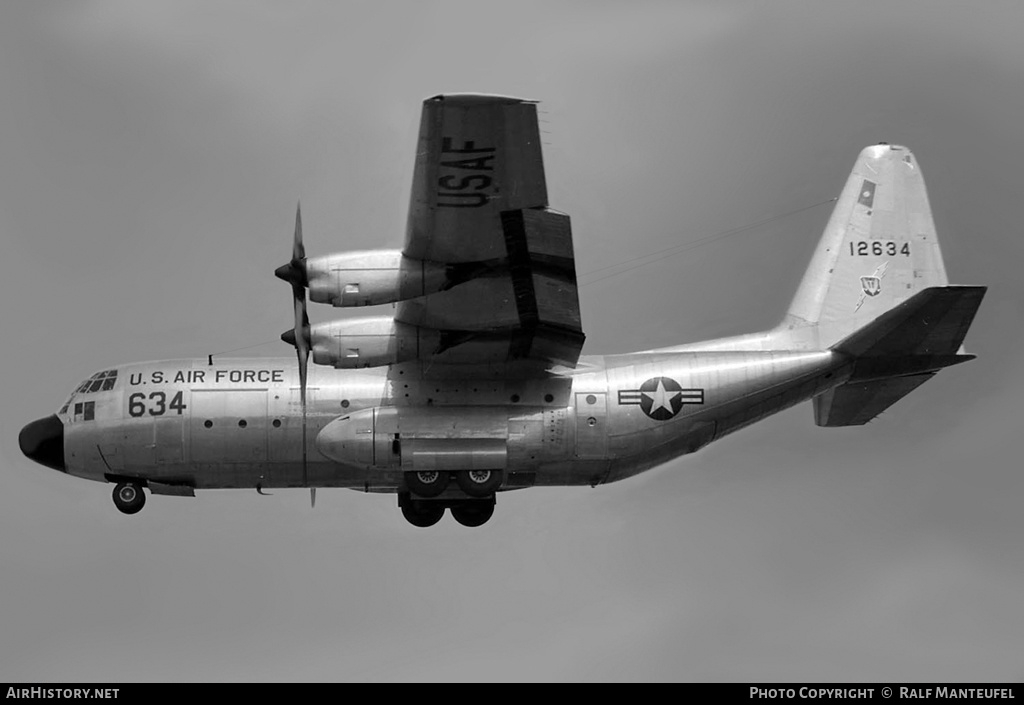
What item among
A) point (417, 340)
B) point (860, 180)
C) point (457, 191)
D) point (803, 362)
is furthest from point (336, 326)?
point (860, 180)

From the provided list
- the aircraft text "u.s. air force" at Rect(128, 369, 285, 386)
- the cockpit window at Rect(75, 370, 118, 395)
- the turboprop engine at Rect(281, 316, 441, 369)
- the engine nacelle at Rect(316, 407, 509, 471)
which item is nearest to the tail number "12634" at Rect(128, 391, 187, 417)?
the aircraft text "u.s. air force" at Rect(128, 369, 285, 386)

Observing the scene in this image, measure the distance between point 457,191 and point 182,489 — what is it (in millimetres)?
7473

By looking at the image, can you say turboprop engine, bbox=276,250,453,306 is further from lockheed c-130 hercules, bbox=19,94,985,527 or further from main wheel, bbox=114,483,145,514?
main wheel, bbox=114,483,145,514

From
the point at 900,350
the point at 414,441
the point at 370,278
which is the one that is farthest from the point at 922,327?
the point at 370,278

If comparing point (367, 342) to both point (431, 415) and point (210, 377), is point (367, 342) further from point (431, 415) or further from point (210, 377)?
point (210, 377)

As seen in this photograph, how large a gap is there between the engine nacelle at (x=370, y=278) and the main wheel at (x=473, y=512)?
4809 mm

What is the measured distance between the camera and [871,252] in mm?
31141

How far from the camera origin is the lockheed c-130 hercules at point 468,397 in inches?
1107

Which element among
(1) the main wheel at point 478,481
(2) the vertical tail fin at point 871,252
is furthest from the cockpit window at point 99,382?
(2) the vertical tail fin at point 871,252

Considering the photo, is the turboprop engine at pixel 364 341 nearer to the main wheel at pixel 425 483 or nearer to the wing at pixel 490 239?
the wing at pixel 490 239

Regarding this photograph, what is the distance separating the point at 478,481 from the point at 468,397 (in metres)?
1.29

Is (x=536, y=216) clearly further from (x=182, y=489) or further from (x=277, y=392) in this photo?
(x=182, y=489)
